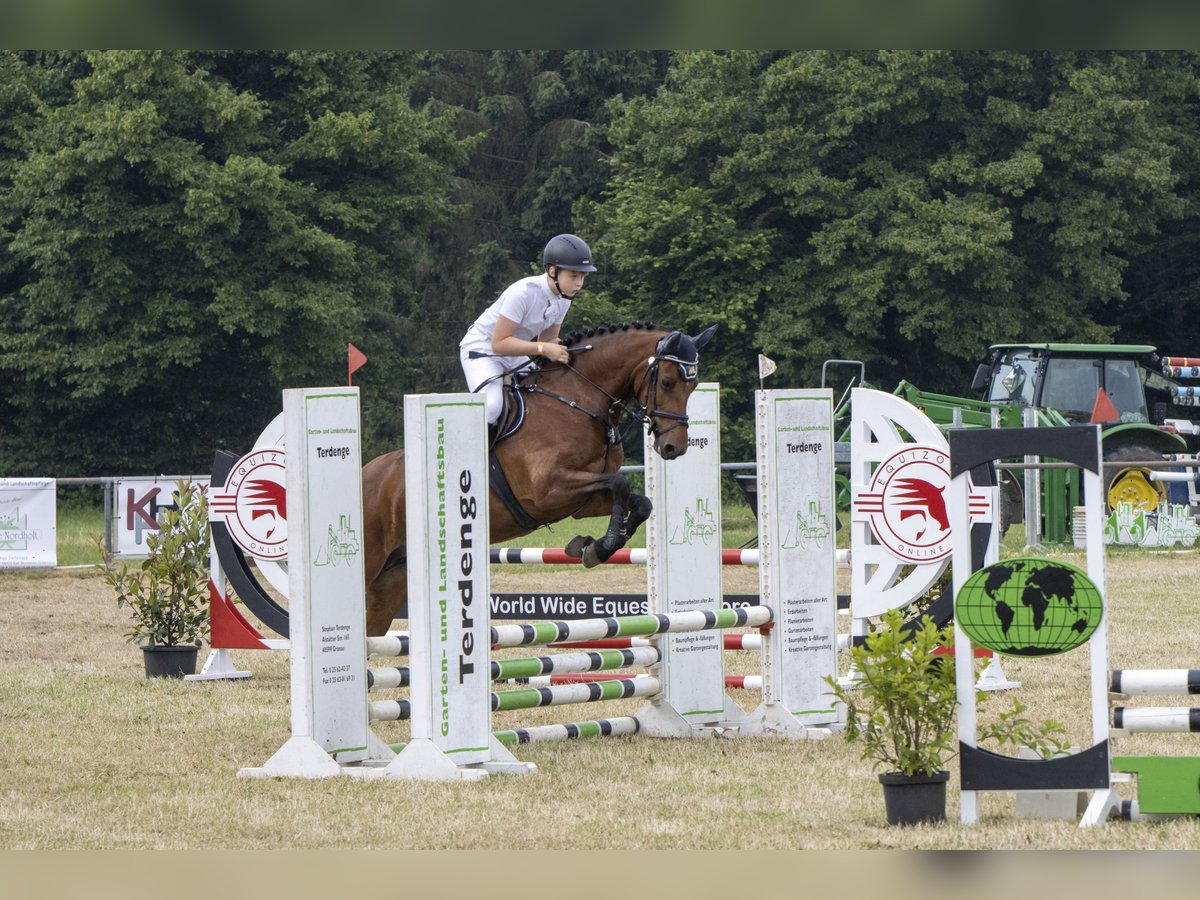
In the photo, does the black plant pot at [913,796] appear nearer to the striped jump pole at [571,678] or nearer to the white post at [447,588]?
the white post at [447,588]

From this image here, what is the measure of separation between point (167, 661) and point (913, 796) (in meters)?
5.19

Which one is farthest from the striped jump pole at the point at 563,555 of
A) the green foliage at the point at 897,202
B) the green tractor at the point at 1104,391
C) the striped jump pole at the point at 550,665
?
the green foliage at the point at 897,202

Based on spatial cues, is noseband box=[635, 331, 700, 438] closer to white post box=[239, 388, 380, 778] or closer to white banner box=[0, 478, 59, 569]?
white post box=[239, 388, 380, 778]

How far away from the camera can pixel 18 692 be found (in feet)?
24.3

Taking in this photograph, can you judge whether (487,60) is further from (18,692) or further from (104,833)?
(104,833)

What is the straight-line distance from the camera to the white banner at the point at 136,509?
47.8 ft

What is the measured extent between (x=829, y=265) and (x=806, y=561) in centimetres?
2163

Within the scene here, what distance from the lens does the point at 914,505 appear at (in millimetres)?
6594

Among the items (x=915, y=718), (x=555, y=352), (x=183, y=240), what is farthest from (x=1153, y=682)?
(x=183, y=240)

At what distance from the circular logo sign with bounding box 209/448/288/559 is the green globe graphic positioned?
4.26 metres

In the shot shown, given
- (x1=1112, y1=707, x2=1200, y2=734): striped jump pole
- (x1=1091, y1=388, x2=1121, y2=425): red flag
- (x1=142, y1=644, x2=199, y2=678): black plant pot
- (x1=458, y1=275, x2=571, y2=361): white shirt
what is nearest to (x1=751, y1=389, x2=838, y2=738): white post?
(x1=458, y1=275, x2=571, y2=361): white shirt

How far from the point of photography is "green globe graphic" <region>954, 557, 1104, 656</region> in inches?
154

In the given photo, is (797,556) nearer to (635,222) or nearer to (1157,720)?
(1157,720)

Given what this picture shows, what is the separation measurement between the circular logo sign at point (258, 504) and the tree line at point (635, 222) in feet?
57.5
